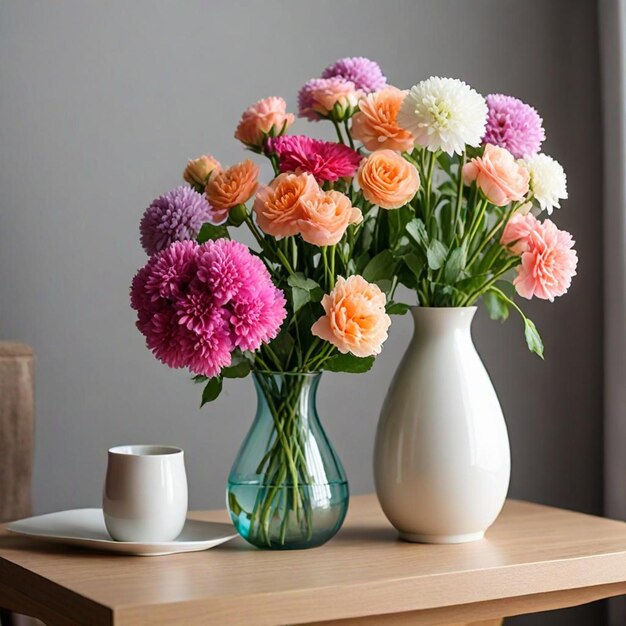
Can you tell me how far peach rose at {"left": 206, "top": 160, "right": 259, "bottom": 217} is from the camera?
47.2 inches

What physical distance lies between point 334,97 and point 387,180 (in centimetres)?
15

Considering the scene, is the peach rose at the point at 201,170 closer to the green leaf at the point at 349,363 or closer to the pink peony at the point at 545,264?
the green leaf at the point at 349,363

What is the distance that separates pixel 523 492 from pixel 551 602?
98 centimetres

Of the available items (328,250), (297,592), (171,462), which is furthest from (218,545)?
(328,250)

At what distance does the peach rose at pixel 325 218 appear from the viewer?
3.67ft

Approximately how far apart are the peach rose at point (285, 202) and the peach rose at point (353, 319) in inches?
3.2

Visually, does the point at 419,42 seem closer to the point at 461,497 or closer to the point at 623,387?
the point at 623,387

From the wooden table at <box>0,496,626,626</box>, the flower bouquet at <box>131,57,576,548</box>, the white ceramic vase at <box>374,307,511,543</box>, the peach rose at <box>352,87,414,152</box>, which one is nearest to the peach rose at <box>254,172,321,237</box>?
the flower bouquet at <box>131,57,576,548</box>

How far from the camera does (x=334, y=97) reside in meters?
1.25

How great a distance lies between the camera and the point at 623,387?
205 centimetres

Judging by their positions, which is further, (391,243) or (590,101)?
(590,101)

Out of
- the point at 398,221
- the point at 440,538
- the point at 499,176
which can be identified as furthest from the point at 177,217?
the point at 440,538

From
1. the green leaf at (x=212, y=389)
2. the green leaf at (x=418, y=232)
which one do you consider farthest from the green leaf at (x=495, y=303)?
the green leaf at (x=212, y=389)

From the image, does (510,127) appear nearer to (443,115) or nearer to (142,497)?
(443,115)
